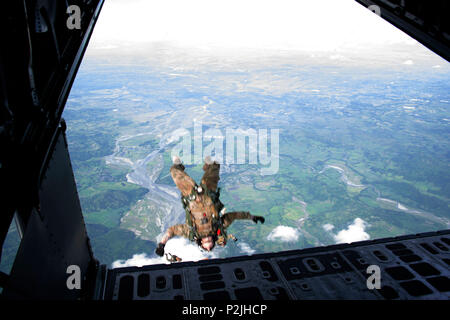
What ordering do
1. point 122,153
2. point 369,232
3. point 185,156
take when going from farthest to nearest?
point 185,156
point 122,153
point 369,232

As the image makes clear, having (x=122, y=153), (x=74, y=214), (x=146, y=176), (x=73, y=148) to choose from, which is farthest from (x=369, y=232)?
(x=73, y=148)

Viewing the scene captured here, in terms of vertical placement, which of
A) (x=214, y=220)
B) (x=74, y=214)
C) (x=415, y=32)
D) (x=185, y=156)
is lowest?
(x=185, y=156)

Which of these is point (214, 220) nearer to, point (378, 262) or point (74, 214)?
point (74, 214)

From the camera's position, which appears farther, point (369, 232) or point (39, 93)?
point (369, 232)

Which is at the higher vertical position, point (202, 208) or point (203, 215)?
point (202, 208)
